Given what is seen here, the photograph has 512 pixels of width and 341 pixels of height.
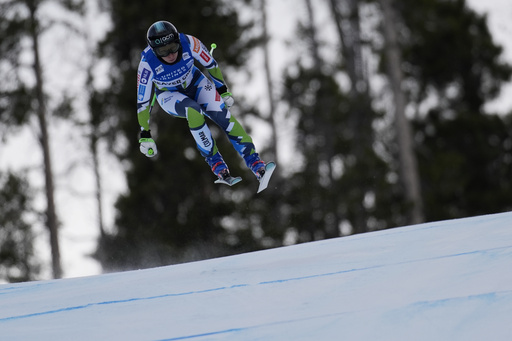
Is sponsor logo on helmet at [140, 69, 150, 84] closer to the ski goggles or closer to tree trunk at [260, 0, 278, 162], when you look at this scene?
the ski goggles

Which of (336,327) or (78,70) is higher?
(78,70)

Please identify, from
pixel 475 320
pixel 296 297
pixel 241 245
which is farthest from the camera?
pixel 241 245

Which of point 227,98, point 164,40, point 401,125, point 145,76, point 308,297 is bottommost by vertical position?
point 308,297

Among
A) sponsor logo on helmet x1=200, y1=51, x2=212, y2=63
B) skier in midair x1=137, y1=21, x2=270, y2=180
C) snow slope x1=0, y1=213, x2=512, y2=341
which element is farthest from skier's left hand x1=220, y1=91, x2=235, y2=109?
snow slope x1=0, y1=213, x2=512, y2=341

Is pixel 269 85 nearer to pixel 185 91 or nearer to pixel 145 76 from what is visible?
pixel 185 91

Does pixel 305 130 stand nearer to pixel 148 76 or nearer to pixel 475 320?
pixel 148 76

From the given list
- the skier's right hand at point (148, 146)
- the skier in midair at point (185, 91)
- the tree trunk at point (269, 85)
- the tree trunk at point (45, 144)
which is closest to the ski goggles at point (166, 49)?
the skier in midair at point (185, 91)

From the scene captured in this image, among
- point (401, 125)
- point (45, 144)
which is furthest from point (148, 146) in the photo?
point (45, 144)

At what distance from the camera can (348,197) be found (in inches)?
640

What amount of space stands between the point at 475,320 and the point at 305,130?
14.5 metres

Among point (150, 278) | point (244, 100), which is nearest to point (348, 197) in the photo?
point (244, 100)

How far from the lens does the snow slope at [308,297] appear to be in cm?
322

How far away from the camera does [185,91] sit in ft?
22.1

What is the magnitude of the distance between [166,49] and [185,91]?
65 cm
